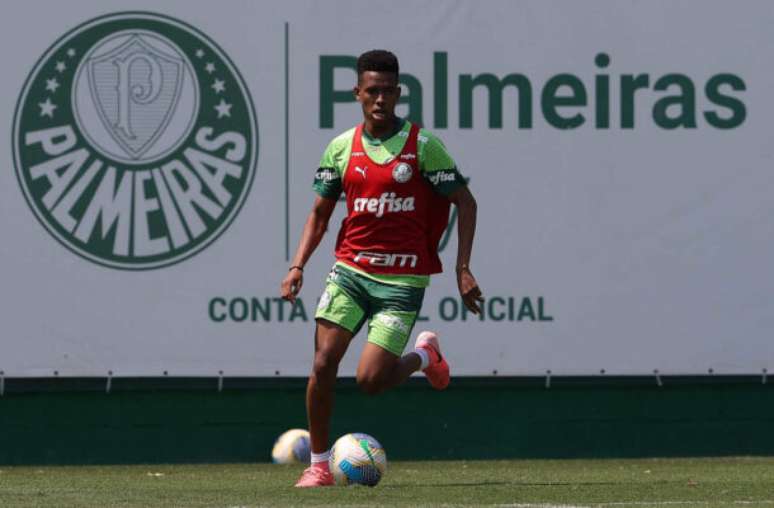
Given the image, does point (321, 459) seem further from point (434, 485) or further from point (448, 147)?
point (448, 147)

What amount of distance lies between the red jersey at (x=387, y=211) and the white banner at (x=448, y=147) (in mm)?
3216

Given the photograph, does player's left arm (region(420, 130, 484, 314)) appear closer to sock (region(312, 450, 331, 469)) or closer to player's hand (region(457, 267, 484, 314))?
player's hand (region(457, 267, 484, 314))

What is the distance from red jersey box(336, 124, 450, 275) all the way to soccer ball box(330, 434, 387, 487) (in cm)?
86

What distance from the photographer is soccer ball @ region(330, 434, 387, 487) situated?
8430 mm

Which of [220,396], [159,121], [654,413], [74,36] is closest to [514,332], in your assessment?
[654,413]

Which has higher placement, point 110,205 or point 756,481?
point 110,205

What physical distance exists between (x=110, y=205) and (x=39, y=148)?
61 cm

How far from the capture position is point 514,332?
12.1 meters

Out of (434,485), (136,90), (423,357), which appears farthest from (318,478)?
(136,90)

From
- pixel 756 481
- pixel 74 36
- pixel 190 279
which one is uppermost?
pixel 74 36

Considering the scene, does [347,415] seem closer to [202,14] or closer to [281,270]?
[281,270]

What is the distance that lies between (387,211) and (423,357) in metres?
0.95

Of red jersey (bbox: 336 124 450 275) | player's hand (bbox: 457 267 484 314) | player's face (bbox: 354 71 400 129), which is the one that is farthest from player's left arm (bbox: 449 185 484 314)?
player's face (bbox: 354 71 400 129)

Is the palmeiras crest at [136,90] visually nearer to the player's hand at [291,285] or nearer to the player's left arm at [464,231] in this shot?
the player's hand at [291,285]
